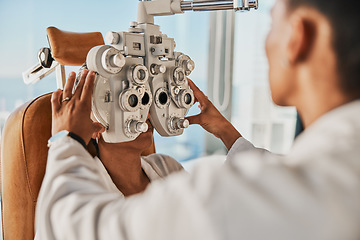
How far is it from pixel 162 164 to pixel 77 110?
0.56 meters

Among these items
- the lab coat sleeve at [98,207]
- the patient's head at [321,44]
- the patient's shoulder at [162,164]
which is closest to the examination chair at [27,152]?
the patient's shoulder at [162,164]

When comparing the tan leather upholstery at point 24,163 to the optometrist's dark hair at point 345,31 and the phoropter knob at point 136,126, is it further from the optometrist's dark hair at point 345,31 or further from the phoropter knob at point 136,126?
the optometrist's dark hair at point 345,31

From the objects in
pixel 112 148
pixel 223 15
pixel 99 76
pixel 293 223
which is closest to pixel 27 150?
pixel 112 148

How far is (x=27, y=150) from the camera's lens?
3.71 feet

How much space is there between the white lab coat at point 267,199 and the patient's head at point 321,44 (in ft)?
0.16

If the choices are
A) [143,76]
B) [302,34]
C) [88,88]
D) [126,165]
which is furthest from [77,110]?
[302,34]

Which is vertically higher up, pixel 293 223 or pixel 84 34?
pixel 84 34

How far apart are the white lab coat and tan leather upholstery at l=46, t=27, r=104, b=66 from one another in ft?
2.29

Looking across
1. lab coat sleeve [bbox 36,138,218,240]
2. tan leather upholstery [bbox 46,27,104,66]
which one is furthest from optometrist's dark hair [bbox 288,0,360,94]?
tan leather upholstery [bbox 46,27,104,66]

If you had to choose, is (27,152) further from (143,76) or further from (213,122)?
(213,122)

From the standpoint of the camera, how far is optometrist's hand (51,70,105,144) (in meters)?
0.82

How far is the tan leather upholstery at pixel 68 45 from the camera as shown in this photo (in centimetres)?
114

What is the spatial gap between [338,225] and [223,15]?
318 cm

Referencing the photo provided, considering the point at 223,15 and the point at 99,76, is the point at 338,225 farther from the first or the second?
the point at 223,15
